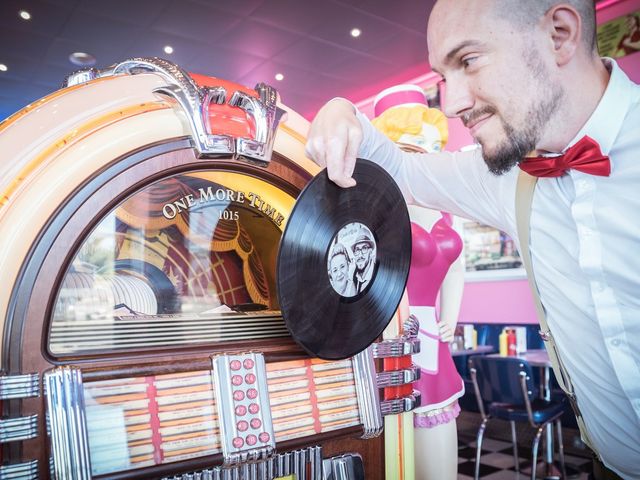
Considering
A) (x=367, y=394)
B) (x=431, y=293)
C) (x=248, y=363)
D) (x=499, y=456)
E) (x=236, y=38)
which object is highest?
(x=236, y=38)

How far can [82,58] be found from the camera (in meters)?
5.62

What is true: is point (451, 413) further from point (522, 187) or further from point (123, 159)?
point (123, 159)

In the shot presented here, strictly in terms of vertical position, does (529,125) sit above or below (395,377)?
above

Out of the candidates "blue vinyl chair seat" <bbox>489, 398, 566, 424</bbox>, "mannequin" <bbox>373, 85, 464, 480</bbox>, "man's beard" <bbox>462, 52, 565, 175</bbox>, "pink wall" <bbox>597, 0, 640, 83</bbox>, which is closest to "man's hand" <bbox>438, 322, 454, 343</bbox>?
"mannequin" <bbox>373, 85, 464, 480</bbox>

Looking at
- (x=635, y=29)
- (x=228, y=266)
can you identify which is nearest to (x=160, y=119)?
(x=228, y=266)

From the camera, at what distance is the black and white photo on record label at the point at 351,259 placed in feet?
3.51

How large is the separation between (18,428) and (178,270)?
19.1 inches

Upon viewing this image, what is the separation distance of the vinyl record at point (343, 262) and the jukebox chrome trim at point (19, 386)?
1.39 ft

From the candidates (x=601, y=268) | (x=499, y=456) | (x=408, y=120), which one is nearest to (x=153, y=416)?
(x=601, y=268)

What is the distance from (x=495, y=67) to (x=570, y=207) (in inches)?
14.7

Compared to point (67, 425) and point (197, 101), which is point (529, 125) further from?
point (67, 425)

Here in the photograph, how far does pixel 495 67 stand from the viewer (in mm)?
1082

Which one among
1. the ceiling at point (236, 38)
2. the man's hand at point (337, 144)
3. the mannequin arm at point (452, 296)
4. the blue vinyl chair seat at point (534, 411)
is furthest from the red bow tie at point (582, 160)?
the ceiling at point (236, 38)

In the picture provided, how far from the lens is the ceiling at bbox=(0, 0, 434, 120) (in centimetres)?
455
